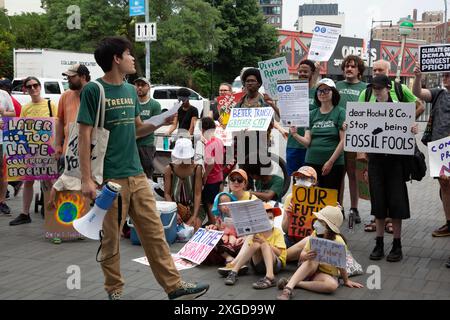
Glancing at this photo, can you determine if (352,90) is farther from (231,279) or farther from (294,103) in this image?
(231,279)

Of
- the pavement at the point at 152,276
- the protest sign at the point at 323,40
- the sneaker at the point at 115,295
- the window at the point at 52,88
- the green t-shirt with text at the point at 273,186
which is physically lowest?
the pavement at the point at 152,276

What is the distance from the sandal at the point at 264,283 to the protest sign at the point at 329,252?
47cm

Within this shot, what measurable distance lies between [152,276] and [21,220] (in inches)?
122

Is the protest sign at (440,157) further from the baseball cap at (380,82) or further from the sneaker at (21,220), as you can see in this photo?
the sneaker at (21,220)

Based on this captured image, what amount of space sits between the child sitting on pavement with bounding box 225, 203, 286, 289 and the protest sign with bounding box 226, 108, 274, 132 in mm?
1664

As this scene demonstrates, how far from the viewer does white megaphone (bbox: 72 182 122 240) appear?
4227 millimetres

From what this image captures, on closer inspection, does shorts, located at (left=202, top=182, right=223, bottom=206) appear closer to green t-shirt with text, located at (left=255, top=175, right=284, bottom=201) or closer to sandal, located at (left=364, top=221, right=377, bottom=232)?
green t-shirt with text, located at (left=255, top=175, right=284, bottom=201)

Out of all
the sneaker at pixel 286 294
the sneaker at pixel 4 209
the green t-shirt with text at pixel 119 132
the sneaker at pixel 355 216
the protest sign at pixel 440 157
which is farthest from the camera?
the sneaker at pixel 4 209

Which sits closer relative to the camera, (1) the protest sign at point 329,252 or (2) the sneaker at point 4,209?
(1) the protest sign at point 329,252

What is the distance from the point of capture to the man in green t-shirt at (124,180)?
445 centimetres

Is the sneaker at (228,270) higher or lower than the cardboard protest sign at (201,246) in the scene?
lower

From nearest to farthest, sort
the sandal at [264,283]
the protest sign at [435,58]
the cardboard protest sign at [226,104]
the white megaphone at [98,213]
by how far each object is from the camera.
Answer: the white megaphone at [98,213]
the sandal at [264,283]
the protest sign at [435,58]
the cardboard protest sign at [226,104]

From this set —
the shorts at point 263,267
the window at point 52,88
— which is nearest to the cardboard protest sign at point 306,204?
the shorts at point 263,267
